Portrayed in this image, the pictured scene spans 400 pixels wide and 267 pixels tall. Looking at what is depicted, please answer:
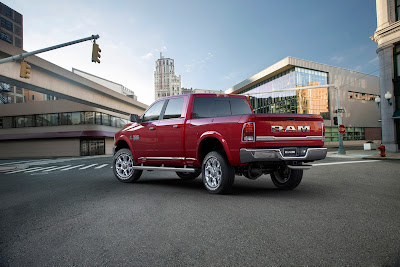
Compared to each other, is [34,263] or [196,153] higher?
[196,153]

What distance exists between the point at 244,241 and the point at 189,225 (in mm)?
892

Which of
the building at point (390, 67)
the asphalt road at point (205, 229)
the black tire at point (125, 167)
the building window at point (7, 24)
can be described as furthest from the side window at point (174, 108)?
the building window at point (7, 24)

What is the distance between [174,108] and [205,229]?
3842 mm

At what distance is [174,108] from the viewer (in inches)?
259

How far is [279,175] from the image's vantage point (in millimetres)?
6234

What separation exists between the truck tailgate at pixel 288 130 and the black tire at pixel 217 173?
80 centimetres

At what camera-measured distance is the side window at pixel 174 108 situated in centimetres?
642

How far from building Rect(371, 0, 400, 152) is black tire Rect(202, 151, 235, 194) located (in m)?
21.6

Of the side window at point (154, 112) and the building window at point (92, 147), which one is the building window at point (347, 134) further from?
the side window at point (154, 112)

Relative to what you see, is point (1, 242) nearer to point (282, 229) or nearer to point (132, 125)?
point (282, 229)

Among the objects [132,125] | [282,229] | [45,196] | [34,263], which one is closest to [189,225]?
[282,229]

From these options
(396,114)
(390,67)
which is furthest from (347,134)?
(396,114)

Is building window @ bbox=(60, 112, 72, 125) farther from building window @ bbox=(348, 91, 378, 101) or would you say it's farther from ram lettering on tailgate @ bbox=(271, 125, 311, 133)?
building window @ bbox=(348, 91, 378, 101)

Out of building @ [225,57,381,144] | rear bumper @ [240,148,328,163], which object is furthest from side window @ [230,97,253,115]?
building @ [225,57,381,144]
